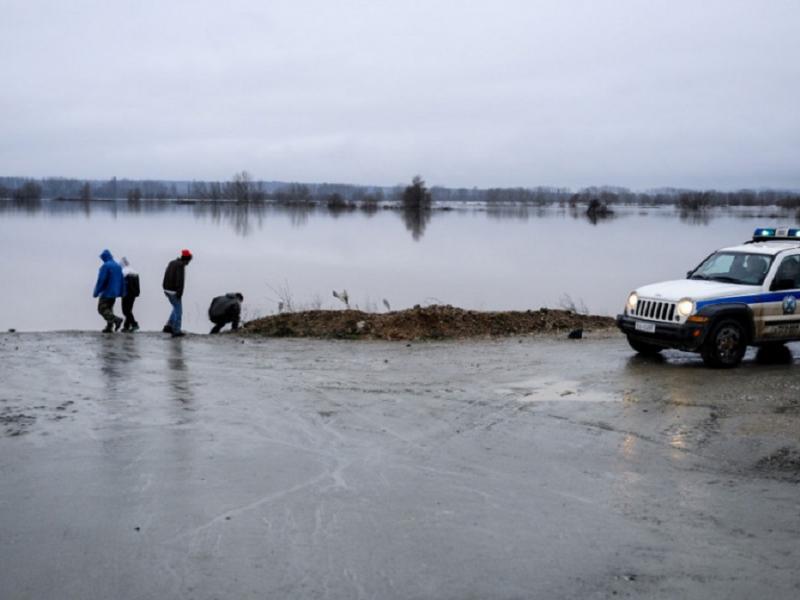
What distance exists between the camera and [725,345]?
1337cm

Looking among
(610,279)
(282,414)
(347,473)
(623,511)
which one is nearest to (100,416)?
(282,414)

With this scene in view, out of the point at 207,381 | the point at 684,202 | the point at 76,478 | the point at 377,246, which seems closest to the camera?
the point at 76,478

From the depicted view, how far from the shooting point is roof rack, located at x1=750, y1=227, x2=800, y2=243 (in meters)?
15.2

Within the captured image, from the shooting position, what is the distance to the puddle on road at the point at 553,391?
1127 cm

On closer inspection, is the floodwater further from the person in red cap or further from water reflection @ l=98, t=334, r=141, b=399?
water reflection @ l=98, t=334, r=141, b=399

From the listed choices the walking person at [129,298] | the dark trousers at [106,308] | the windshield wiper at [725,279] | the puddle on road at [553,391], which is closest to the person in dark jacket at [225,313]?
the walking person at [129,298]

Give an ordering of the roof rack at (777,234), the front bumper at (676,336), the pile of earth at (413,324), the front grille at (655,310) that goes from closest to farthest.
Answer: the front bumper at (676,336), the front grille at (655,310), the roof rack at (777,234), the pile of earth at (413,324)

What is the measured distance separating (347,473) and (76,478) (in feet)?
8.17

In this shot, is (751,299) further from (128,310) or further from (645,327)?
(128,310)

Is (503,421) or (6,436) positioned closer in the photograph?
(6,436)

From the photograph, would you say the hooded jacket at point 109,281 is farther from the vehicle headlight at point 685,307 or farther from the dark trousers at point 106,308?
the vehicle headlight at point 685,307

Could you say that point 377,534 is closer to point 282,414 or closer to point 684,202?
point 282,414

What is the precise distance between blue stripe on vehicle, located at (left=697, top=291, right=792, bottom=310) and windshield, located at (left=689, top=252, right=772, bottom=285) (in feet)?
0.97

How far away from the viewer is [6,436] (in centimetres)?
917
